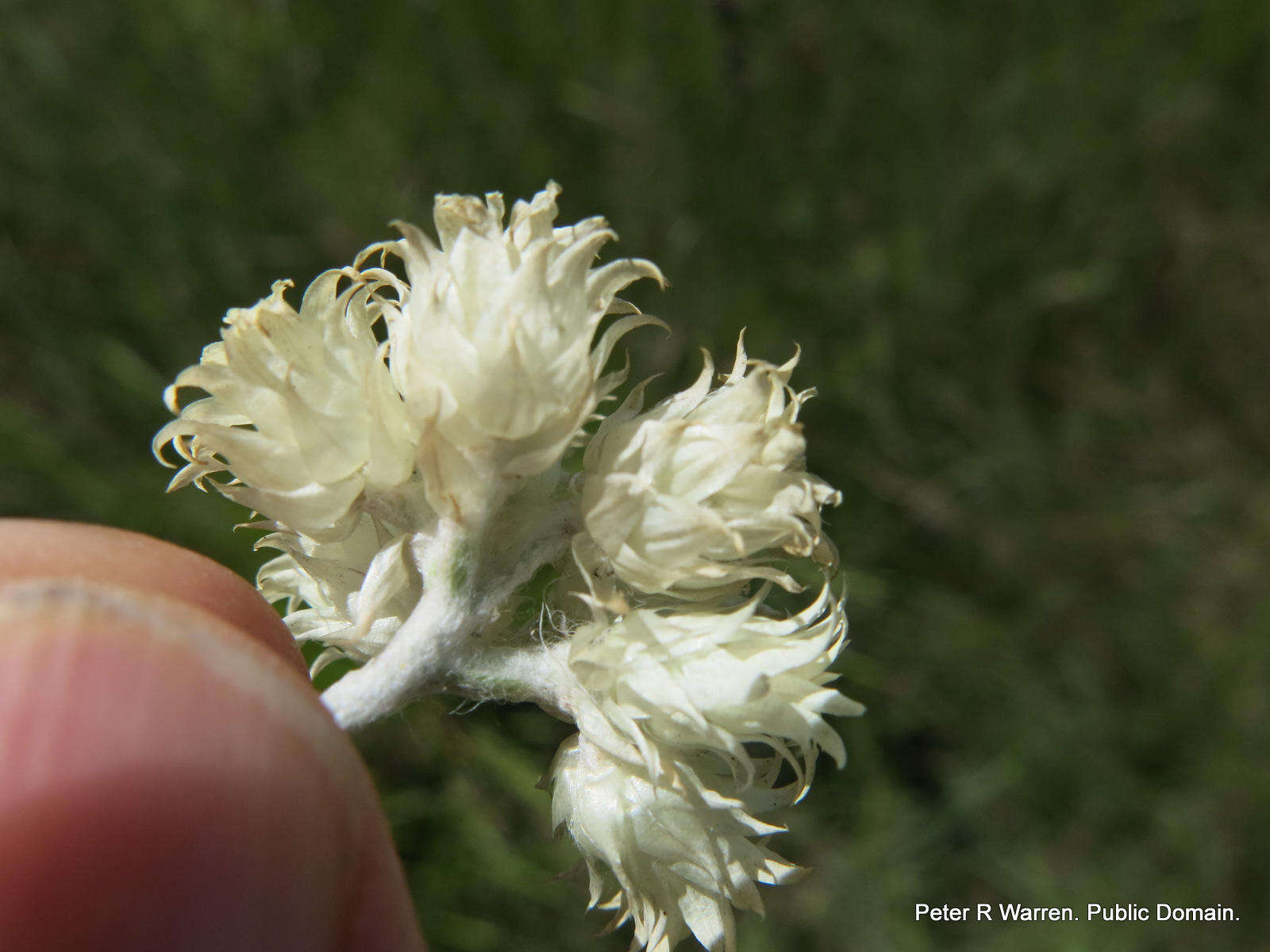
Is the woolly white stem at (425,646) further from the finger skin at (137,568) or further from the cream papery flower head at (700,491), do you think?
the finger skin at (137,568)

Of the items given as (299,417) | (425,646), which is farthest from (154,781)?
(299,417)

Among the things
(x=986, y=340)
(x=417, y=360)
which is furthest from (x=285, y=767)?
(x=986, y=340)

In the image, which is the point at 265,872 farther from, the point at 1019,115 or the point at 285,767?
the point at 1019,115

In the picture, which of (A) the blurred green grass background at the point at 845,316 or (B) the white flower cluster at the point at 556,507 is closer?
(B) the white flower cluster at the point at 556,507

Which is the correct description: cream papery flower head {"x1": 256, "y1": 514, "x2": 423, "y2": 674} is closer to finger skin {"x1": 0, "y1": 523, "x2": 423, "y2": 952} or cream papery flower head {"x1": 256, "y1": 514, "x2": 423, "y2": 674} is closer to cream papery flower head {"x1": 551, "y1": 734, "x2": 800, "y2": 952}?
finger skin {"x1": 0, "y1": 523, "x2": 423, "y2": 952}

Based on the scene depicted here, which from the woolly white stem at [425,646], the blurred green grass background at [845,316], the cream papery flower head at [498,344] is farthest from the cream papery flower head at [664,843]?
the blurred green grass background at [845,316]

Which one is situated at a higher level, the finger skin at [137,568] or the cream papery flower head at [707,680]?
the finger skin at [137,568]

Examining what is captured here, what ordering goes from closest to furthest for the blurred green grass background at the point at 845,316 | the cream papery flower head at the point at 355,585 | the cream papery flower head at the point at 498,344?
the cream papery flower head at the point at 498,344, the cream papery flower head at the point at 355,585, the blurred green grass background at the point at 845,316
